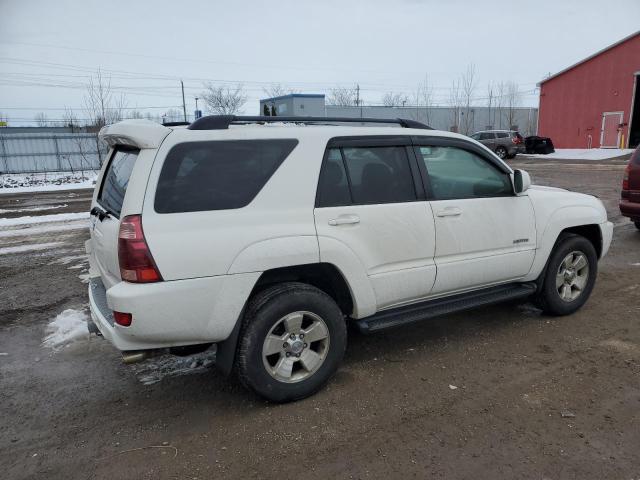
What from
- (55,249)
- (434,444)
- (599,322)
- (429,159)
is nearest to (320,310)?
(434,444)

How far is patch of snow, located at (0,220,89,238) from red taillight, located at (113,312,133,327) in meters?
7.90

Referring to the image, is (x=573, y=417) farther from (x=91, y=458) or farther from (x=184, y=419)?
(x=91, y=458)

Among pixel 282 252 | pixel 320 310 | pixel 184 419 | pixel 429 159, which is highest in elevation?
pixel 429 159

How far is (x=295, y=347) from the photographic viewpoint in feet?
11.0

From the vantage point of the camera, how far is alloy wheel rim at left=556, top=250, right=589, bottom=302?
4766 mm

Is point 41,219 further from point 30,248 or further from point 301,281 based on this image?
point 301,281

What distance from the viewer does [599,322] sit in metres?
4.69

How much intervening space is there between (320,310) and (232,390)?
37.0 inches

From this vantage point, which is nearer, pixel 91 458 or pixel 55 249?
pixel 91 458

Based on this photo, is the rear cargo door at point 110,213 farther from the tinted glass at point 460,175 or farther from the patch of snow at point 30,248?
the patch of snow at point 30,248

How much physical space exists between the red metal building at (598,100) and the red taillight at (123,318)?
34048 mm

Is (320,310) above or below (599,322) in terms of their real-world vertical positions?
above

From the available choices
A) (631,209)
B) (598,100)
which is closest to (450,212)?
(631,209)

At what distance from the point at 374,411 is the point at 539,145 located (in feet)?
109
